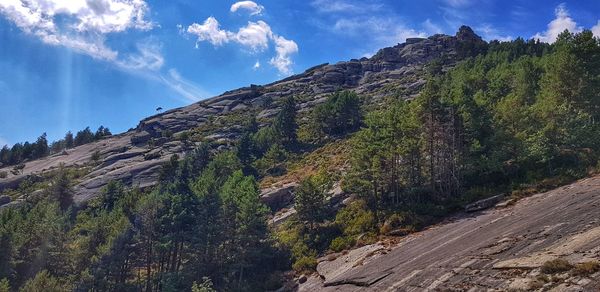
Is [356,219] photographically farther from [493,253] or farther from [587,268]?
[587,268]

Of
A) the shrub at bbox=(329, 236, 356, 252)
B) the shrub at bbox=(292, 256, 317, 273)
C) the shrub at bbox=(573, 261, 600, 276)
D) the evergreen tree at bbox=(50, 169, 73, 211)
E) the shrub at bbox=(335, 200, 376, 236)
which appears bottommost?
the shrub at bbox=(292, 256, 317, 273)

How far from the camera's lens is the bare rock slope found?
21.5 metres

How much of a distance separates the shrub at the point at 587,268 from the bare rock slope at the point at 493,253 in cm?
11

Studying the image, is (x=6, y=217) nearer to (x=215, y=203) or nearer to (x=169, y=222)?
(x=169, y=222)

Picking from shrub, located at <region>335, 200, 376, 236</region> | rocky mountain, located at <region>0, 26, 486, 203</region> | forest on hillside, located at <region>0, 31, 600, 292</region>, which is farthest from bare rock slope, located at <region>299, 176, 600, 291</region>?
rocky mountain, located at <region>0, 26, 486, 203</region>

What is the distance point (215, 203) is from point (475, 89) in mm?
59304

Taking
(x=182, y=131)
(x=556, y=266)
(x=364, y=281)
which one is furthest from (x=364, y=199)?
(x=182, y=131)

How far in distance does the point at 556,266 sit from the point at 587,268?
1407 millimetres

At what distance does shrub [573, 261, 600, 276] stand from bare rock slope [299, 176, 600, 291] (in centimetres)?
11

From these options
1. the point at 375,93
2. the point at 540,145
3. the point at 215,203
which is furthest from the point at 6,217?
the point at 375,93

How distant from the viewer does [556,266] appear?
20484 millimetres

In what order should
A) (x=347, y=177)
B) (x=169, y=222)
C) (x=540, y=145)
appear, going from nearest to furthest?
(x=540, y=145) → (x=347, y=177) → (x=169, y=222)

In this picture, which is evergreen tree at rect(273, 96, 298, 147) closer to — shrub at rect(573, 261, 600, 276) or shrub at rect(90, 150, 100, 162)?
shrub at rect(90, 150, 100, 162)

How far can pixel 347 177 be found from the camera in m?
55.0
